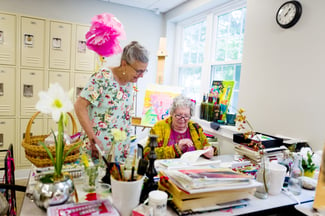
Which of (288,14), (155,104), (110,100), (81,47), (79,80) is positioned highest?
(288,14)

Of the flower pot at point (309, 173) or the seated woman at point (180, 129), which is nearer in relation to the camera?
the flower pot at point (309, 173)

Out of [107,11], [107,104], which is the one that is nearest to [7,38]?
[107,11]

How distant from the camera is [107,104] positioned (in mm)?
1676

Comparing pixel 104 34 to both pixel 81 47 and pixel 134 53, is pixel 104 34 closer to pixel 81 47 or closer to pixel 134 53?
pixel 134 53

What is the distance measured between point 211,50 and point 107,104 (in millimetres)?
2181

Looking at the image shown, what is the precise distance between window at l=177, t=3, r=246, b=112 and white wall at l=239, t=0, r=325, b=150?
1.55 feet

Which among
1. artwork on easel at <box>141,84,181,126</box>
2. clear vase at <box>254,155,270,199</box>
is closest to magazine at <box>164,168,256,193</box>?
clear vase at <box>254,155,270,199</box>

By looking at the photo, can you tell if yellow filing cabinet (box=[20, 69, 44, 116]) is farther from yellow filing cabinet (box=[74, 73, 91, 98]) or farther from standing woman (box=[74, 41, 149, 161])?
standing woman (box=[74, 41, 149, 161])

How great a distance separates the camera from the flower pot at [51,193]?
35.4 inches

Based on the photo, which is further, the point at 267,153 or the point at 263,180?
the point at 267,153

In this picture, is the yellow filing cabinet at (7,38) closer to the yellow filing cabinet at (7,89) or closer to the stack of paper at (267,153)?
the yellow filing cabinet at (7,89)

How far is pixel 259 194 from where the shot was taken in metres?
1.17

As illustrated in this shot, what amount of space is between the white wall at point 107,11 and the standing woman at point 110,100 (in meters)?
2.28

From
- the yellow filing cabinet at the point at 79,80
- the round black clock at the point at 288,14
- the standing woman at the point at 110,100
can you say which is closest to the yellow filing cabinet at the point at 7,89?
the yellow filing cabinet at the point at 79,80
